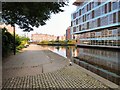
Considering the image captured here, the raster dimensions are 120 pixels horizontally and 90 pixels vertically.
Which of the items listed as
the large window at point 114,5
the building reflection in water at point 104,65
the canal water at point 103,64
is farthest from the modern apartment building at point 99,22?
the building reflection in water at point 104,65

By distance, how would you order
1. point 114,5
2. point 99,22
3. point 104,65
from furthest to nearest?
point 99,22 < point 114,5 < point 104,65

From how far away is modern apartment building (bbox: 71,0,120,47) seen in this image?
1677 inches

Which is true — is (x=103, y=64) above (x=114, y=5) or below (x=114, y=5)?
below

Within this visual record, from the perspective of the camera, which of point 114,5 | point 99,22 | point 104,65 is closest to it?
point 104,65

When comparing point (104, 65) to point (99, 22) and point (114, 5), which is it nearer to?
point (114, 5)

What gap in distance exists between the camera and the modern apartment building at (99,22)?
42.6 m

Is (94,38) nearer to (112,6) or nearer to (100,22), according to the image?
(100,22)

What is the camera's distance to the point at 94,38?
56.9 meters

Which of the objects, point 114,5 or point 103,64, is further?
point 114,5

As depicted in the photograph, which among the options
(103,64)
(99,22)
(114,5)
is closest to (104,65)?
(103,64)

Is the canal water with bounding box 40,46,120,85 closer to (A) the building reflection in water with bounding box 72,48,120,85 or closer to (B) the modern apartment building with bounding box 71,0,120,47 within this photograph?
(A) the building reflection in water with bounding box 72,48,120,85

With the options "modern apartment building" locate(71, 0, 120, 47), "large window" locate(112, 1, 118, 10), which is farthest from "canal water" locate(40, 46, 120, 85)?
"large window" locate(112, 1, 118, 10)

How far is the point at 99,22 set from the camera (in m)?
49.8

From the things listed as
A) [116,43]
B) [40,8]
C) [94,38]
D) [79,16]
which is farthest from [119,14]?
[40,8]
